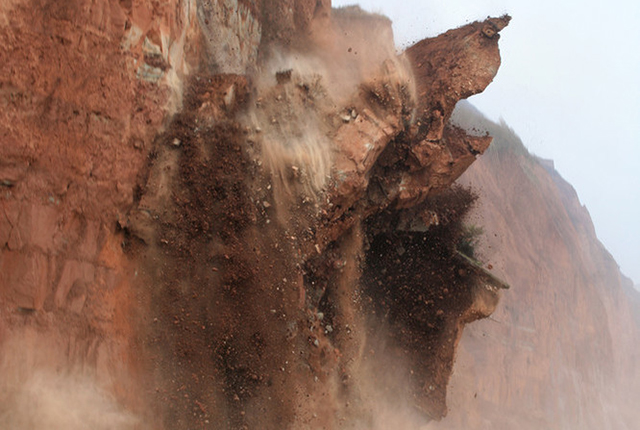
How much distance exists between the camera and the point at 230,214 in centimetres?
729

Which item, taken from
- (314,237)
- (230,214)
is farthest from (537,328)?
(230,214)

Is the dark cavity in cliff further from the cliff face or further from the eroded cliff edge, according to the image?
the cliff face

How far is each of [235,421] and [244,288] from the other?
7.12 feet

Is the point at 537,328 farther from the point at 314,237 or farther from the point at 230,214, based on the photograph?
the point at 230,214

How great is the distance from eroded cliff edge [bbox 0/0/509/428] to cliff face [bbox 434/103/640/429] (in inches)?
191

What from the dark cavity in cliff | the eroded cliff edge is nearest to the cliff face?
the dark cavity in cliff

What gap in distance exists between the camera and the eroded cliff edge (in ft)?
18.7

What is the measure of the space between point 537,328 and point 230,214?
44.0 feet

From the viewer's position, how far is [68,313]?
5.91 m

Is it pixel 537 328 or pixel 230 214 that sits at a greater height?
pixel 230 214

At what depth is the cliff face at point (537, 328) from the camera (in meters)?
14.3

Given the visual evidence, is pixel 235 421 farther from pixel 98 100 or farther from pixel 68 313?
pixel 98 100

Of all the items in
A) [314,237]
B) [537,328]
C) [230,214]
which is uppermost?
[314,237]

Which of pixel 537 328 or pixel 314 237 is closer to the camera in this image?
pixel 314 237
